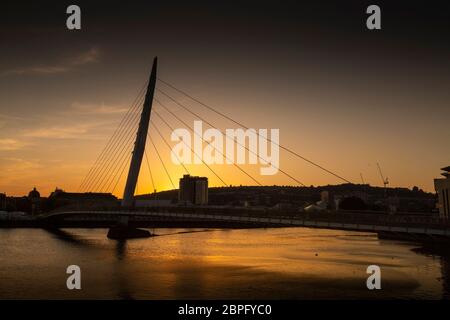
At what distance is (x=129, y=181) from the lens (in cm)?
5694

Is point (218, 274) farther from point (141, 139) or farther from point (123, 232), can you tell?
point (123, 232)

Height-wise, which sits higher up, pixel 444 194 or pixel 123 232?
pixel 444 194

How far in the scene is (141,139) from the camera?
56688mm

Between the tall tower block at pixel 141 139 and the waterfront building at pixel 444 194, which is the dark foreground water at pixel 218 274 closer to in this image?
the tall tower block at pixel 141 139

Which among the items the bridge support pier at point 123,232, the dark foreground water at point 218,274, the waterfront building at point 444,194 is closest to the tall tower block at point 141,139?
the bridge support pier at point 123,232

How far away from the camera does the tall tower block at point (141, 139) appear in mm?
56094

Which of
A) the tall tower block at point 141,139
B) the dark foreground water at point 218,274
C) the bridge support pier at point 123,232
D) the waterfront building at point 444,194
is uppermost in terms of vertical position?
the tall tower block at point 141,139

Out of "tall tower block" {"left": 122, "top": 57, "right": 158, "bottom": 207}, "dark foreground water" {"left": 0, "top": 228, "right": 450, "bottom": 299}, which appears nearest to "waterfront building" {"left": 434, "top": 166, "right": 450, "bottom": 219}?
"dark foreground water" {"left": 0, "top": 228, "right": 450, "bottom": 299}

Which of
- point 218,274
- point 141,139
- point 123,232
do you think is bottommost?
point 218,274

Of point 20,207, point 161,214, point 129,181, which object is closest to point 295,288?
point 161,214

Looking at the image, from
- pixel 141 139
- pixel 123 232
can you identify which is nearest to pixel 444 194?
pixel 141 139

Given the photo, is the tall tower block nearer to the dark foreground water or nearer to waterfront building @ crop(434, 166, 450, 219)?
the dark foreground water
